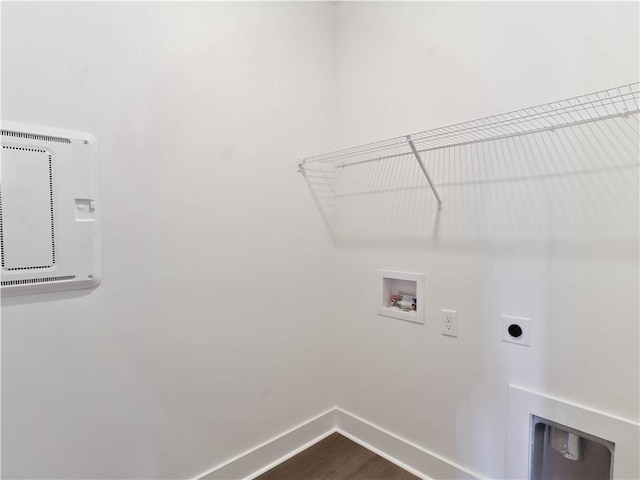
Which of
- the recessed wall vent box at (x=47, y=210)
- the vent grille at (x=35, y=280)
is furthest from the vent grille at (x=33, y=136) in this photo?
the vent grille at (x=35, y=280)

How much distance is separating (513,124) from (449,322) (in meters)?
0.91

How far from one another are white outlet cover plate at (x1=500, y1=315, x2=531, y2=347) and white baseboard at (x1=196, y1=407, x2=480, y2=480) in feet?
2.20

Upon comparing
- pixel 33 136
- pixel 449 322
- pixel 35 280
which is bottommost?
pixel 449 322

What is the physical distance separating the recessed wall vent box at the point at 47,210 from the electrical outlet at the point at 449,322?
147 centimetres

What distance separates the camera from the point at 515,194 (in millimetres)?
1444

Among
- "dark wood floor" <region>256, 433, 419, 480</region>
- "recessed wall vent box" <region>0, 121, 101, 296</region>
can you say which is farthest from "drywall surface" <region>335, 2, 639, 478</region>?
"recessed wall vent box" <region>0, 121, 101, 296</region>

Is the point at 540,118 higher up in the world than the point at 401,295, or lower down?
higher up

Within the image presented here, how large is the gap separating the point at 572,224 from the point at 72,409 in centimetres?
194

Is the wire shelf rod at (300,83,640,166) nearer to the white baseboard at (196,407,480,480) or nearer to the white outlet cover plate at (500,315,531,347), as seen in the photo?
the white outlet cover plate at (500,315,531,347)

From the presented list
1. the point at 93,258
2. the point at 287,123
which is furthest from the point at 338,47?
the point at 93,258

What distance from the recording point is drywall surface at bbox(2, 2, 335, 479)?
3.88ft

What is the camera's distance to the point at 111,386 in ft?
4.38

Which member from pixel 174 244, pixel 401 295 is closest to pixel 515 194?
pixel 401 295

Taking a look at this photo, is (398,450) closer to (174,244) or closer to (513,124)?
(174,244)
